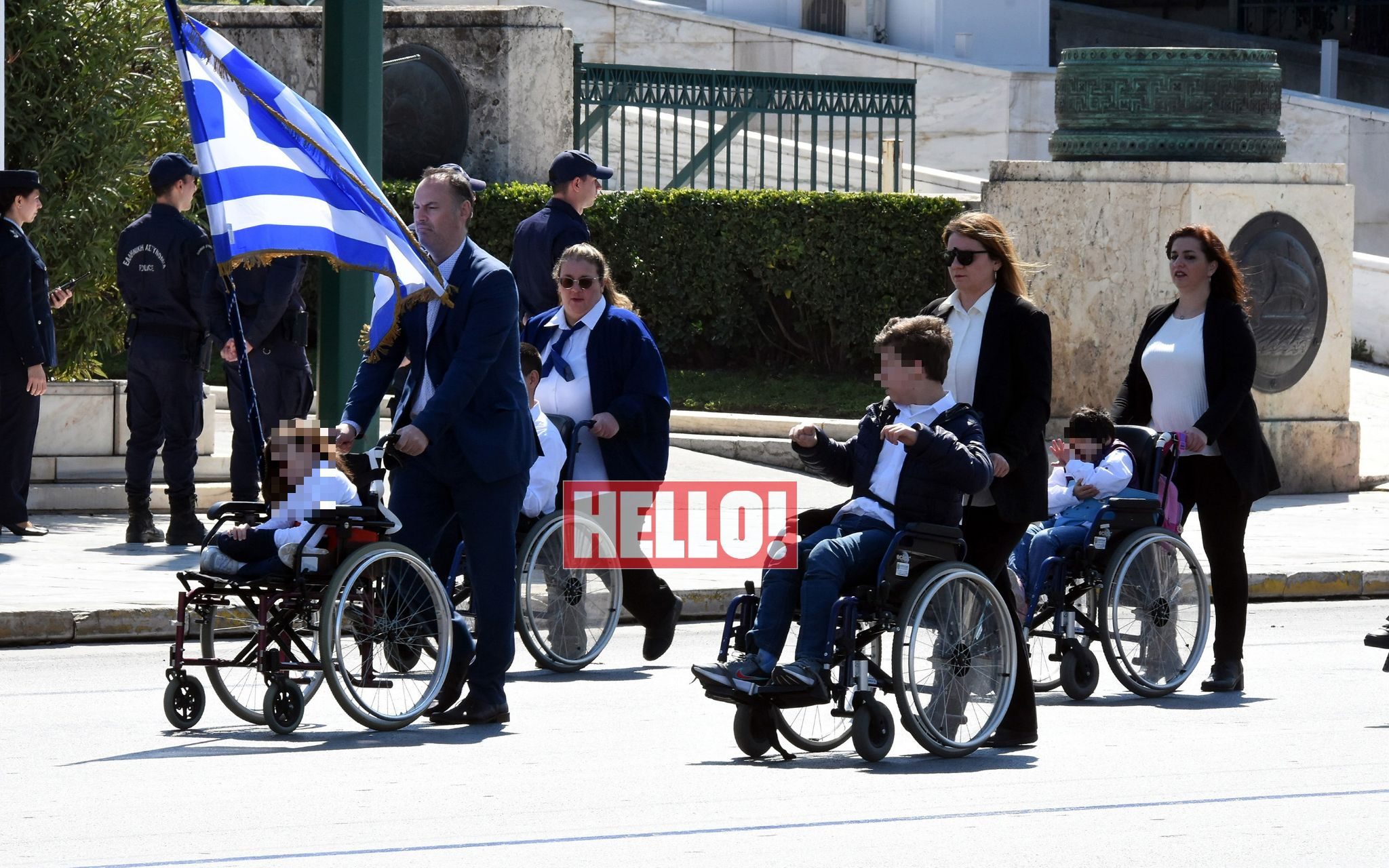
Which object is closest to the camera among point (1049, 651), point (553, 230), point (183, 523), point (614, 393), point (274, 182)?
point (274, 182)

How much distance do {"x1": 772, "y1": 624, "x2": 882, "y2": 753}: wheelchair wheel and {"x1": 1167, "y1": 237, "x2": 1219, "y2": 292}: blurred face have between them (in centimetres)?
250

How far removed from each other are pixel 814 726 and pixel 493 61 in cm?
1087

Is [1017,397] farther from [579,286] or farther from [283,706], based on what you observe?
[283,706]

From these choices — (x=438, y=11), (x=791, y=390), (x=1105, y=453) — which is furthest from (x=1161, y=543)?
(x=438, y=11)

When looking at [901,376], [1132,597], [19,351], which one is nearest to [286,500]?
[901,376]


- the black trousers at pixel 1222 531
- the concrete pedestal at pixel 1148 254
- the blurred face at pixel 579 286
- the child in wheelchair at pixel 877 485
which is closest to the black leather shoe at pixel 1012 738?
the child in wheelchair at pixel 877 485

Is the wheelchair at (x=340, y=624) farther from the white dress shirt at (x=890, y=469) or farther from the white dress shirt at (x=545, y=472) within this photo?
the white dress shirt at (x=890, y=469)

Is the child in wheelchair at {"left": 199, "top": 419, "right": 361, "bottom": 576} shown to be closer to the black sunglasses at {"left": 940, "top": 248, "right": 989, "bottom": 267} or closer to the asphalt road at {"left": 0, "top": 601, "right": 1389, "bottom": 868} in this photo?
the asphalt road at {"left": 0, "top": 601, "right": 1389, "bottom": 868}

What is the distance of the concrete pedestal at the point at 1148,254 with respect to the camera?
15094mm

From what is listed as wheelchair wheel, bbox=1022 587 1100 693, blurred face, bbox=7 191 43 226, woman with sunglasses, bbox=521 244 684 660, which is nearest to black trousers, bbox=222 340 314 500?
blurred face, bbox=7 191 43 226

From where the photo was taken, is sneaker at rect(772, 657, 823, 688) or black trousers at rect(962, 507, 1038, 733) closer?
sneaker at rect(772, 657, 823, 688)

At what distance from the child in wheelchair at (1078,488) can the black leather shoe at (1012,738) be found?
4.31ft

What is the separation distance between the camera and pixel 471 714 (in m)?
7.98

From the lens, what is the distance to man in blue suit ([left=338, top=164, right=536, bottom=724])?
788 cm
